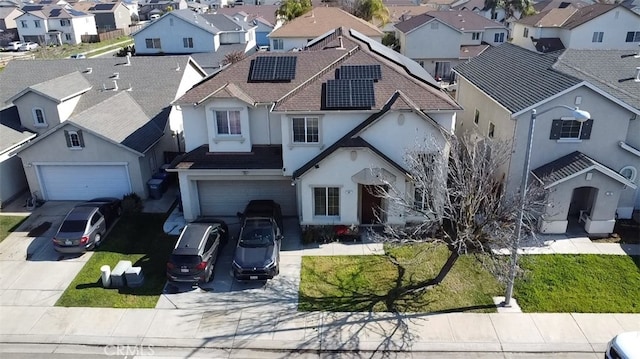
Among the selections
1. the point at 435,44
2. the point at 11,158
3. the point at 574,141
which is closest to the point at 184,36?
the point at 435,44

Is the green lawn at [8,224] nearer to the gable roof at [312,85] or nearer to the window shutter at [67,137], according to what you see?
the window shutter at [67,137]

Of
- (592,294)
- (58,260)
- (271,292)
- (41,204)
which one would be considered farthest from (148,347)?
(592,294)

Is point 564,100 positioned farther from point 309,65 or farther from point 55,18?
point 55,18

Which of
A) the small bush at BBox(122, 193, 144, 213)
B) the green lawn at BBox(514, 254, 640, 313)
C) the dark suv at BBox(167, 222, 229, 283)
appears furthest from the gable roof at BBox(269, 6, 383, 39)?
the green lawn at BBox(514, 254, 640, 313)

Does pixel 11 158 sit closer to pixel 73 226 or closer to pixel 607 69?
pixel 73 226

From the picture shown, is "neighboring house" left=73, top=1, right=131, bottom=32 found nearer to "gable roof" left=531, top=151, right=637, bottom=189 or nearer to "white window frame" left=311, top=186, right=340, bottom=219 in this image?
"white window frame" left=311, top=186, right=340, bottom=219

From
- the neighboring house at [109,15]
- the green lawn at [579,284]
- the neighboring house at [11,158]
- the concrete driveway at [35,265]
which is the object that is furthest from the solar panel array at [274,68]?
the neighboring house at [109,15]
